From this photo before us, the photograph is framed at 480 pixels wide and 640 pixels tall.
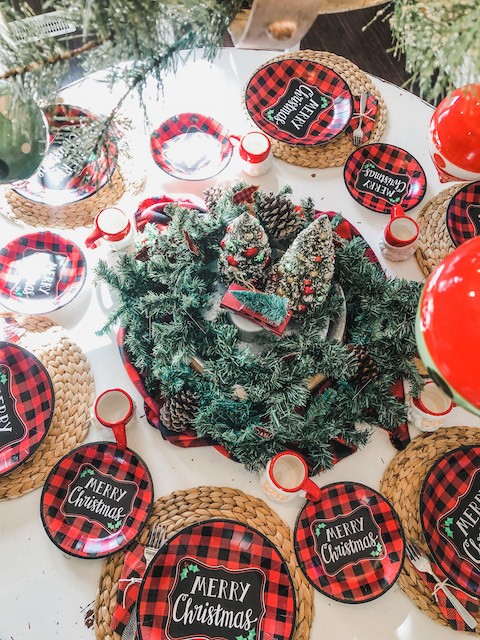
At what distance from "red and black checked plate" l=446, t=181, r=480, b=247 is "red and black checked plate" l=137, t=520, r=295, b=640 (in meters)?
0.91

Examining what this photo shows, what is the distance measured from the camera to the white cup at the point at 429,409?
4.21ft

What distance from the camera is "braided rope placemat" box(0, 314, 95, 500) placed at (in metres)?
1.25

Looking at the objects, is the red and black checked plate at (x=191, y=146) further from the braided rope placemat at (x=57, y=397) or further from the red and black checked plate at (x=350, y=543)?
the red and black checked plate at (x=350, y=543)

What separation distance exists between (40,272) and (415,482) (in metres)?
1.02

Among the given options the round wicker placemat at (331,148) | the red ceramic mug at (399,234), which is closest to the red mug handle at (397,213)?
the red ceramic mug at (399,234)

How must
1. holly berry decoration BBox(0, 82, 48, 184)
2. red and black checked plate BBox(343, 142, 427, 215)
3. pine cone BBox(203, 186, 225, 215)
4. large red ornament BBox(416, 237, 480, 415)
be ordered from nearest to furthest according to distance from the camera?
1. large red ornament BBox(416, 237, 480, 415)
2. holly berry decoration BBox(0, 82, 48, 184)
3. pine cone BBox(203, 186, 225, 215)
4. red and black checked plate BBox(343, 142, 427, 215)

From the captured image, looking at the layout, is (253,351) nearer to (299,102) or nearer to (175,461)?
(175,461)

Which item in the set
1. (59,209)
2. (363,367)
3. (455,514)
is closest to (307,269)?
(363,367)

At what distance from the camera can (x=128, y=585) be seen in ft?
3.77

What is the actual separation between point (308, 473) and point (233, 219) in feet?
1.96

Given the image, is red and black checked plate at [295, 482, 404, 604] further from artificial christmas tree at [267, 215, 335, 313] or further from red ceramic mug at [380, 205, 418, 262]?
red ceramic mug at [380, 205, 418, 262]

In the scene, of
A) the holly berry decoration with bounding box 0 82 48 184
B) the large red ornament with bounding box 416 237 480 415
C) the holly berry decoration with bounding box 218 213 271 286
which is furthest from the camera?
the holly berry decoration with bounding box 218 213 271 286

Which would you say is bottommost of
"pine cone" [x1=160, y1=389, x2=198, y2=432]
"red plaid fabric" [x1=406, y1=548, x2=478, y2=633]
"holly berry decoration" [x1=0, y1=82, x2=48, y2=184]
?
"red plaid fabric" [x1=406, y1=548, x2=478, y2=633]

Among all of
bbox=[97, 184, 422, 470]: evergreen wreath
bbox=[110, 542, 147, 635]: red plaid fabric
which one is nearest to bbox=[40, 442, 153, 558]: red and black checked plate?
bbox=[110, 542, 147, 635]: red plaid fabric
